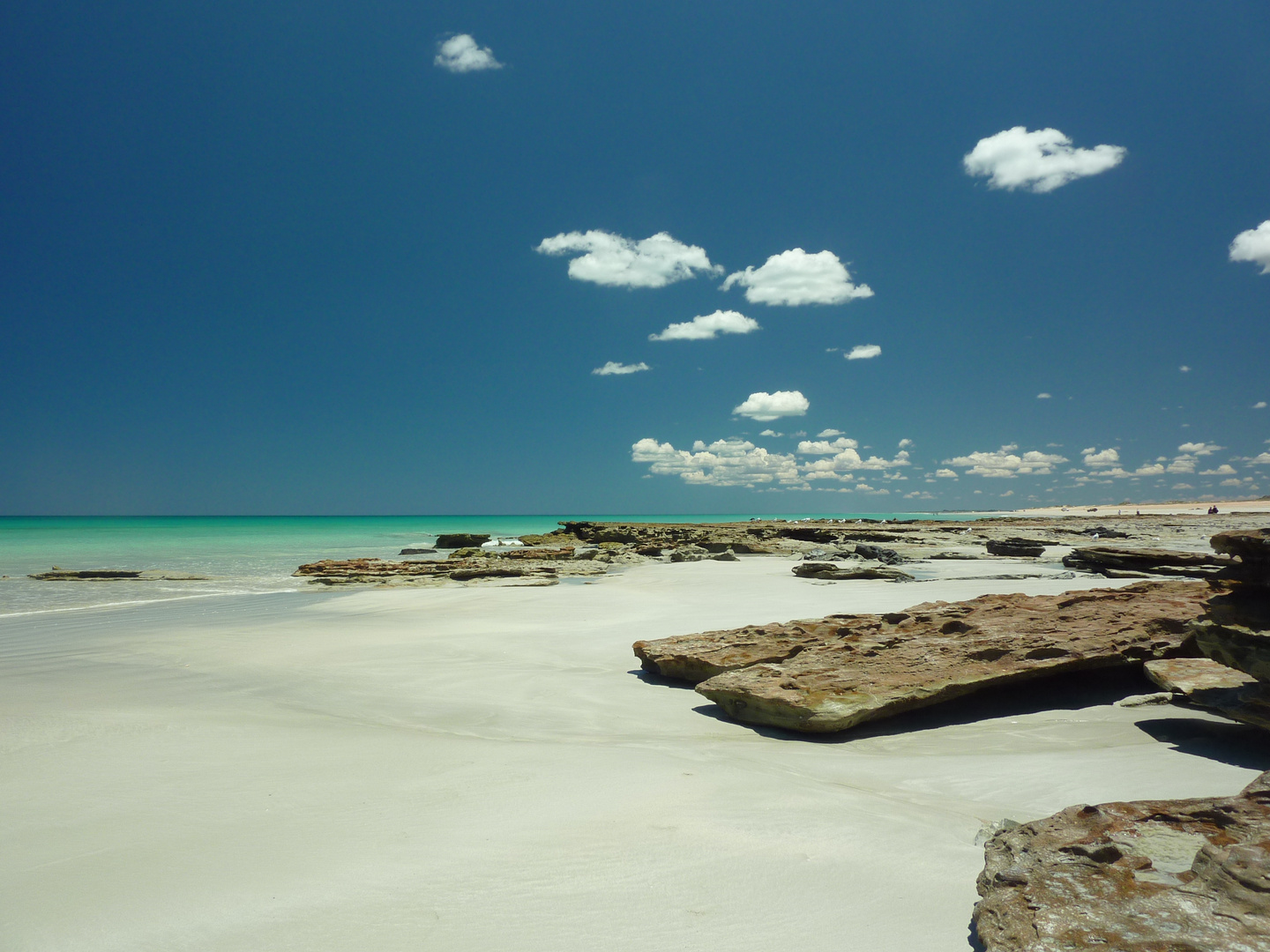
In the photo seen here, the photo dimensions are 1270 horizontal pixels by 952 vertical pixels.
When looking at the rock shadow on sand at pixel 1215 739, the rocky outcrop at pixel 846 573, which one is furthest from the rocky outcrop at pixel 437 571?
the rock shadow on sand at pixel 1215 739

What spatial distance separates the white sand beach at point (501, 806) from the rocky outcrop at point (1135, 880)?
308 millimetres

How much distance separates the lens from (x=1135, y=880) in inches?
84.8

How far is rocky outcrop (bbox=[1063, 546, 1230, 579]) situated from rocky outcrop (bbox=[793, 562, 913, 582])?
4.90 metres

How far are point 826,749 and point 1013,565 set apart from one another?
59.2 feet

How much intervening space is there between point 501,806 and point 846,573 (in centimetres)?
1404

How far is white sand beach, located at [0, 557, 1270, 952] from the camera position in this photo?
2.47 meters

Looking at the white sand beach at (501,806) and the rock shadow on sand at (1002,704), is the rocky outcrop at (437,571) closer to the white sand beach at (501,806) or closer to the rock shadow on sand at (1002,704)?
the white sand beach at (501,806)

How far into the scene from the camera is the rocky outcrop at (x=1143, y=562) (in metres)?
14.5

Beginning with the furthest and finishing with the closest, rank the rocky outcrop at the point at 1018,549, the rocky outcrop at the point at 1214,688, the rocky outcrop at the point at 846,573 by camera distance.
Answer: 1. the rocky outcrop at the point at 1018,549
2. the rocky outcrop at the point at 846,573
3. the rocky outcrop at the point at 1214,688

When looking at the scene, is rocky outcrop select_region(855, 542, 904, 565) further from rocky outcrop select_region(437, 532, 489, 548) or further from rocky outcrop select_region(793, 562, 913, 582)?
rocky outcrop select_region(437, 532, 489, 548)

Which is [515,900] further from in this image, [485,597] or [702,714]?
[485,597]

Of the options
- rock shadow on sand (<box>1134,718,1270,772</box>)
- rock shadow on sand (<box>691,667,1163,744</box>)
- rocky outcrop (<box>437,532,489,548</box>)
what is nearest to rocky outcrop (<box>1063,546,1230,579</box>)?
rock shadow on sand (<box>691,667,1163,744</box>)

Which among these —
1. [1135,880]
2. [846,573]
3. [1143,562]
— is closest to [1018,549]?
[1143,562]

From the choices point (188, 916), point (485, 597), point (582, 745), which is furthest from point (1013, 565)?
point (188, 916)
